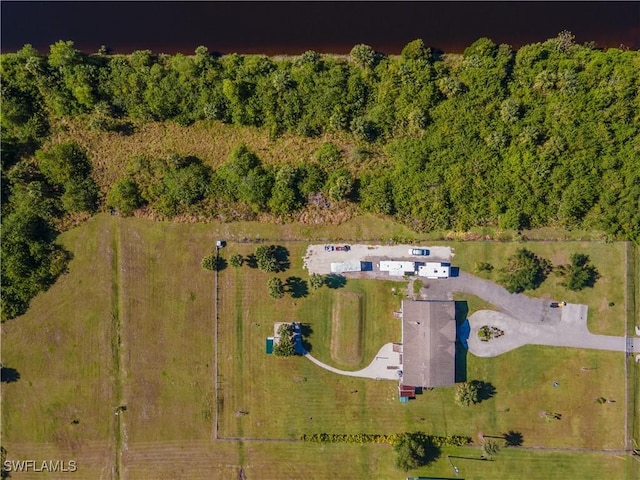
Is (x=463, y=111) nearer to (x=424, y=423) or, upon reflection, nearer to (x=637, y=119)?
(x=637, y=119)

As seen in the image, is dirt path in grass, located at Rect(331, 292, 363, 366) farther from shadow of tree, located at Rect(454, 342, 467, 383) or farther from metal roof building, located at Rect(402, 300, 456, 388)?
shadow of tree, located at Rect(454, 342, 467, 383)

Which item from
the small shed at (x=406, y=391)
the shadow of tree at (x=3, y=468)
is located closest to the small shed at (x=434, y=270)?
the small shed at (x=406, y=391)

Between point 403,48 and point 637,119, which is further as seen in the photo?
point 403,48

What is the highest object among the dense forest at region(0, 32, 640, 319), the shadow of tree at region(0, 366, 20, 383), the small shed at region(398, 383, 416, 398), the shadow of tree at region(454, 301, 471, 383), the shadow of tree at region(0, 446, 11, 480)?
the dense forest at region(0, 32, 640, 319)

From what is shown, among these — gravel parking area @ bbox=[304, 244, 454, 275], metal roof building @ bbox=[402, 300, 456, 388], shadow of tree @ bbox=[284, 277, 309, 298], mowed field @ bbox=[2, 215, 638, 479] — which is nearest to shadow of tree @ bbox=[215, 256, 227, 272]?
mowed field @ bbox=[2, 215, 638, 479]

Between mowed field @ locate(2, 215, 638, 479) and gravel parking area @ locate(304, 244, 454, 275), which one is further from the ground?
gravel parking area @ locate(304, 244, 454, 275)

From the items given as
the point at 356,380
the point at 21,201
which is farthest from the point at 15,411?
the point at 356,380

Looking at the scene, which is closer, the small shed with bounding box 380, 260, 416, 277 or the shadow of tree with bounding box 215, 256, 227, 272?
the small shed with bounding box 380, 260, 416, 277
